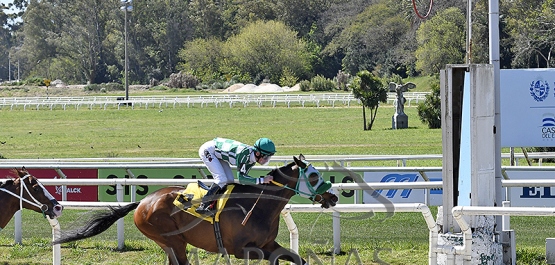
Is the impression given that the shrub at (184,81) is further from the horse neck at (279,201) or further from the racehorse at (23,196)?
the horse neck at (279,201)

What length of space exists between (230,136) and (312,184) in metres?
18.8

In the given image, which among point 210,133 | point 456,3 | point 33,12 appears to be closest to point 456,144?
point 210,133

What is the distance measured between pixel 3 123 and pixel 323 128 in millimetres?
13958

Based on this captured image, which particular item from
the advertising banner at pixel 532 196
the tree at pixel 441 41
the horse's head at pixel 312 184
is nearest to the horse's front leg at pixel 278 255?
the horse's head at pixel 312 184

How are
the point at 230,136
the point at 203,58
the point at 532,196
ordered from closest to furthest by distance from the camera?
the point at 532,196, the point at 230,136, the point at 203,58

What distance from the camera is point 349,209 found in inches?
243

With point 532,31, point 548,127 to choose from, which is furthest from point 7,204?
point 532,31

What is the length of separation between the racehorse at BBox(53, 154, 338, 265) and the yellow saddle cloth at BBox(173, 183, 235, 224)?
0.10ft

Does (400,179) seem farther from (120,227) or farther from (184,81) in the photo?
(184,81)

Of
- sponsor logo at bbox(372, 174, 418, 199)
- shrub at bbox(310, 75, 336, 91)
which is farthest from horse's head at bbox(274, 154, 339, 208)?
shrub at bbox(310, 75, 336, 91)

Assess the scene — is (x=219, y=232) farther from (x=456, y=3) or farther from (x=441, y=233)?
(x=456, y=3)

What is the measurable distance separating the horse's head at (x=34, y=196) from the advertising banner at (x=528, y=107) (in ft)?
20.6

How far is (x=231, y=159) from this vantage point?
6.04 meters

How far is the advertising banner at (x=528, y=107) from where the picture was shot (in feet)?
34.9
